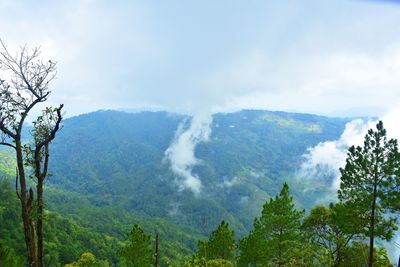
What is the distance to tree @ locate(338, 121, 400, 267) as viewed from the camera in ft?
65.4

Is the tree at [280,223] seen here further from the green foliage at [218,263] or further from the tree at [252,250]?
the green foliage at [218,263]

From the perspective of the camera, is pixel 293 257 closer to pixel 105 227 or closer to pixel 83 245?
pixel 83 245

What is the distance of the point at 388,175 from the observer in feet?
66.0

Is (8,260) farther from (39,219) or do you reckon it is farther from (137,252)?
(137,252)

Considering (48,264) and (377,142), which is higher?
(377,142)

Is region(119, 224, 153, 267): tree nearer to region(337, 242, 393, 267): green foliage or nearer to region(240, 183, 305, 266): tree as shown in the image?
region(240, 183, 305, 266): tree

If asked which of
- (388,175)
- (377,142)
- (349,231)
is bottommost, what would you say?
(349,231)

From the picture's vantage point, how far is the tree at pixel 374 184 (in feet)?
65.4

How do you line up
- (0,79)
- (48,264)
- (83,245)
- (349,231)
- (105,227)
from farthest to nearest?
(105,227)
(83,245)
(48,264)
(349,231)
(0,79)

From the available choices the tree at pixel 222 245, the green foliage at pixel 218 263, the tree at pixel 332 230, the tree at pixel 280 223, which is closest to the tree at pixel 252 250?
the tree at pixel 222 245

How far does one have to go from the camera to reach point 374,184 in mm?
20469

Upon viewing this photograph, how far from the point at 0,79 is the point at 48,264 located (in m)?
88.7

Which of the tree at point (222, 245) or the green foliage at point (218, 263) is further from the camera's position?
the tree at point (222, 245)

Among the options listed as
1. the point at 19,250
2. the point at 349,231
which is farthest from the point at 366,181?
the point at 19,250
